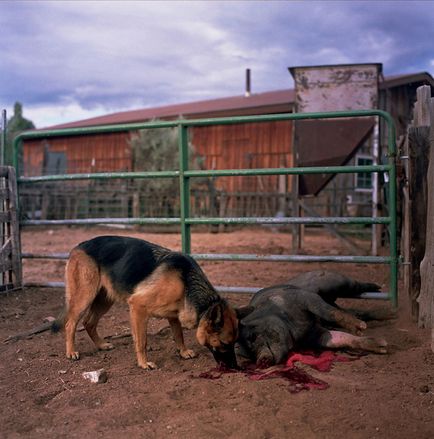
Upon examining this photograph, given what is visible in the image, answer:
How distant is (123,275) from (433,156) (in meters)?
2.86

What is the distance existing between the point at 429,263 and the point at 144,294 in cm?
248

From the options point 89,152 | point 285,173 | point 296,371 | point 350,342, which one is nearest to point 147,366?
point 296,371

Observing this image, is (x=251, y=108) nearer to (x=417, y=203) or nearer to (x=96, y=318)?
(x=417, y=203)

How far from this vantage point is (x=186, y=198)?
245 inches

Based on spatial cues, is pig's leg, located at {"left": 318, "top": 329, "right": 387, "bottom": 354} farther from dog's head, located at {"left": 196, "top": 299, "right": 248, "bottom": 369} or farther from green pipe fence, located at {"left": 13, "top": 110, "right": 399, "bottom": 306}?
green pipe fence, located at {"left": 13, "top": 110, "right": 399, "bottom": 306}

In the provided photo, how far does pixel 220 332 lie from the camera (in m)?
3.92

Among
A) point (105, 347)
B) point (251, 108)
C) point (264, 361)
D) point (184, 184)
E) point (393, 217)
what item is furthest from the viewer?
point (251, 108)

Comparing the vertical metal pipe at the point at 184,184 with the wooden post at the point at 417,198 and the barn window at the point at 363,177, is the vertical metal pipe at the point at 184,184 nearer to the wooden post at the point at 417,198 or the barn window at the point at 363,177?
the wooden post at the point at 417,198

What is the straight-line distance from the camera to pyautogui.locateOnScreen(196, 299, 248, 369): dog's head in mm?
3912

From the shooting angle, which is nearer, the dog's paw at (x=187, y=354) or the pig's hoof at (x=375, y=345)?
the pig's hoof at (x=375, y=345)

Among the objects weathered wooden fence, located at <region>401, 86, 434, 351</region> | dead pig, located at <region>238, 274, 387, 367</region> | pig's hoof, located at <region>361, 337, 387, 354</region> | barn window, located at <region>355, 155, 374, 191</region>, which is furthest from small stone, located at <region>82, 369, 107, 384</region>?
barn window, located at <region>355, 155, 374, 191</region>

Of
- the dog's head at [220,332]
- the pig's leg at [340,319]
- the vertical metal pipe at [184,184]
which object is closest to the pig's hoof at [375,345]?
the pig's leg at [340,319]

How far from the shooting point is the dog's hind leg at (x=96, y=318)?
4.84 m

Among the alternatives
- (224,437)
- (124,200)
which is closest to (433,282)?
(224,437)
